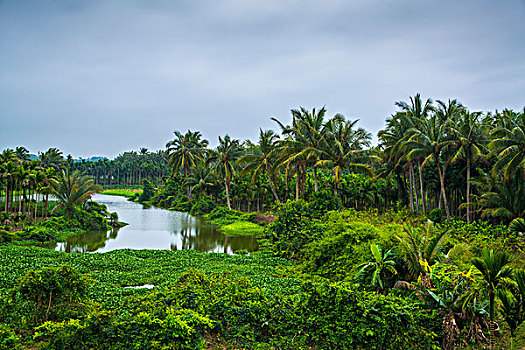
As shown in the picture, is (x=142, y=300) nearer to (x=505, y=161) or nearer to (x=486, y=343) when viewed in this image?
(x=486, y=343)

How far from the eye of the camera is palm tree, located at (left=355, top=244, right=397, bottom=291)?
9453 millimetres

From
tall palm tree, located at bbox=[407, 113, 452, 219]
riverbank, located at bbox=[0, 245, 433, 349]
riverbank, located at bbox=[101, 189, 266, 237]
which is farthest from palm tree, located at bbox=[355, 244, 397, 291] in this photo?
riverbank, located at bbox=[101, 189, 266, 237]

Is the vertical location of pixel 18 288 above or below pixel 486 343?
above

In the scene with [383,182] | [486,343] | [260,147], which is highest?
[260,147]

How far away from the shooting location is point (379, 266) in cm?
988

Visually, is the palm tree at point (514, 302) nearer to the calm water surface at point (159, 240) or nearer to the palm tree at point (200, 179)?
the calm water surface at point (159, 240)

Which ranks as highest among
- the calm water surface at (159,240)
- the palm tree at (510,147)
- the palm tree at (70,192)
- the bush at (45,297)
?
the palm tree at (510,147)

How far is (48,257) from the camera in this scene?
15344 millimetres

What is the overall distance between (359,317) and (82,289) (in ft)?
20.7

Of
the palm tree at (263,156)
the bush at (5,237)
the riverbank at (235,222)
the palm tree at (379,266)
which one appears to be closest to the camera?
the palm tree at (379,266)

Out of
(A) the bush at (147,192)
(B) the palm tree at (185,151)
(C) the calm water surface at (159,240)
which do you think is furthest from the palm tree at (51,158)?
(C) the calm water surface at (159,240)

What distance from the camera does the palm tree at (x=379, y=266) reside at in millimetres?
9453

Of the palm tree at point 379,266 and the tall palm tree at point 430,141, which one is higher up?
the tall palm tree at point 430,141

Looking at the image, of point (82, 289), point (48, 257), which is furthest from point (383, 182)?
point (82, 289)
